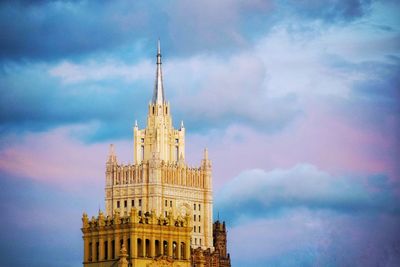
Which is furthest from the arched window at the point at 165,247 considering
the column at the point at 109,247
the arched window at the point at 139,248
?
the column at the point at 109,247

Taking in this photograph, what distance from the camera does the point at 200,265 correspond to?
468 feet

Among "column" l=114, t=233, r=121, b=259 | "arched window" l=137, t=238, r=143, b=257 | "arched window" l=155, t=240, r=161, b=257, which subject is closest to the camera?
"arched window" l=137, t=238, r=143, b=257

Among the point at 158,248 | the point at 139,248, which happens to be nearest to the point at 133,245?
the point at 139,248

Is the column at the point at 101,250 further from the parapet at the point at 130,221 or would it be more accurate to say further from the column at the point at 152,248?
the column at the point at 152,248

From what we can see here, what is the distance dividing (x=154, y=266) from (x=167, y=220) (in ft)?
16.0

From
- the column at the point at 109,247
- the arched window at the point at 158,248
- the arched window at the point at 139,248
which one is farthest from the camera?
the arched window at the point at 158,248

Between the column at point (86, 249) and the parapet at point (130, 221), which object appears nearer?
the parapet at point (130, 221)

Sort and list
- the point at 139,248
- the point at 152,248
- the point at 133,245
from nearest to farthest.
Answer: the point at 133,245 → the point at 139,248 → the point at 152,248

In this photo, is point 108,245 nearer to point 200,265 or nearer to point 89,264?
point 89,264

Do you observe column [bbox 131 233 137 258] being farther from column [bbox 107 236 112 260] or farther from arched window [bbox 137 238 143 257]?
column [bbox 107 236 112 260]

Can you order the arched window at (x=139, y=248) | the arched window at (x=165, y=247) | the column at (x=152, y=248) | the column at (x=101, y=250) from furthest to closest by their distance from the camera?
the arched window at (x=165, y=247)
the column at (x=101, y=250)
the column at (x=152, y=248)
the arched window at (x=139, y=248)

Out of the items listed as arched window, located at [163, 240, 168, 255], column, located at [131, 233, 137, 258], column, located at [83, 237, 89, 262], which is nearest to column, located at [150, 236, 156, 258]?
arched window, located at [163, 240, 168, 255]

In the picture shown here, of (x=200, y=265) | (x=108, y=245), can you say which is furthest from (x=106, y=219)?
(x=200, y=265)

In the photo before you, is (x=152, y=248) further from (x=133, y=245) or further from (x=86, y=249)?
(x=86, y=249)
